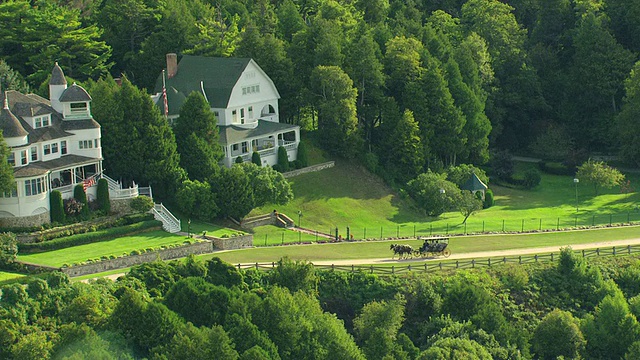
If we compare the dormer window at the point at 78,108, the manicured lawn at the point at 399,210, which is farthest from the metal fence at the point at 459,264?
the dormer window at the point at 78,108

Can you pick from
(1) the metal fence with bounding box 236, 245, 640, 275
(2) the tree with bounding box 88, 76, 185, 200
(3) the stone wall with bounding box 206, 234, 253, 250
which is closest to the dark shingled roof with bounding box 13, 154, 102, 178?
(2) the tree with bounding box 88, 76, 185, 200

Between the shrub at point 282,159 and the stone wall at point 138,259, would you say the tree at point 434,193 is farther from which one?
the stone wall at point 138,259

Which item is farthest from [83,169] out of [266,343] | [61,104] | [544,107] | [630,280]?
[544,107]

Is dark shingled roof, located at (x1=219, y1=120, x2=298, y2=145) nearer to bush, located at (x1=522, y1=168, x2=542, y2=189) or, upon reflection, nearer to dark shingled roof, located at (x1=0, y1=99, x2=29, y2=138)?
dark shingled roof, located at (x1=0, y1=99, x2=29, y2=138)

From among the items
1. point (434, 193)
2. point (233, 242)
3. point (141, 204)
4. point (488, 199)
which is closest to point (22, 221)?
point (141, 204)

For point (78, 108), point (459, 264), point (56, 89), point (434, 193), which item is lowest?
point (459, 264)

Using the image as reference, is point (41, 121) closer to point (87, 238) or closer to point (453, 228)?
point (87, 238)
